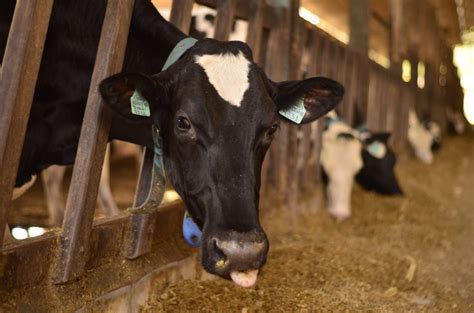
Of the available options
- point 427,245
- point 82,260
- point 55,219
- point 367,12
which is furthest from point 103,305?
point 367,12

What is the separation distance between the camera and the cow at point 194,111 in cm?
233

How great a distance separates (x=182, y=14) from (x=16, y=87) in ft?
4.98

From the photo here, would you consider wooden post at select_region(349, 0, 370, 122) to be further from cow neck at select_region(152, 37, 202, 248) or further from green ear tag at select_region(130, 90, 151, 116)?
green ear tag at select_region(130, 90, 151, 116)

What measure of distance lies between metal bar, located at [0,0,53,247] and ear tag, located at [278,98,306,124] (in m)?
1.18

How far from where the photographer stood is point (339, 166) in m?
6.23

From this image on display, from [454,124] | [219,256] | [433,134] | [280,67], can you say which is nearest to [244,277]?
[219,256]

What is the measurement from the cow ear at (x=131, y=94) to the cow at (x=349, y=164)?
3604 mm

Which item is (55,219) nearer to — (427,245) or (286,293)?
(286,293)

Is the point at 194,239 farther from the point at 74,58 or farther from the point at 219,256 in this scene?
the point at 74,58

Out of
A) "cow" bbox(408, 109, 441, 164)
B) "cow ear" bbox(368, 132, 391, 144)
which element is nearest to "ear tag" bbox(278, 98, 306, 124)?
"cow ear" bbox(368, 132, 391, 144)

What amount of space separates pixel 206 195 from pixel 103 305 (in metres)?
0.70

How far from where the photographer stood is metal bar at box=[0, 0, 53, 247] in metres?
2.16

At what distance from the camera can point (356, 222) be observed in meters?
6.00

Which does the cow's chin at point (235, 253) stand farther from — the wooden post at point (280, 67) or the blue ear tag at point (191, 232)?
the wooden post at point (280, 67)
